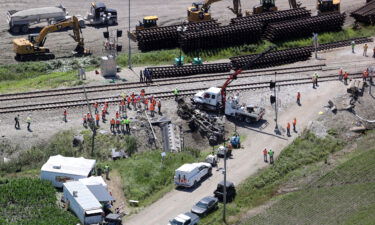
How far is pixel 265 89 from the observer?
266 ft

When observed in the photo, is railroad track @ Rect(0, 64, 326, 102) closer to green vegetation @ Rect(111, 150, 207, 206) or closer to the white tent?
green vegetation @ Rect(111, 150, 207, 206)

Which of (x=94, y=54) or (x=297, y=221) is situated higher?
(x=94, y=54)

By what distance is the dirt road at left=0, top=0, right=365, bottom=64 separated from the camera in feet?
315

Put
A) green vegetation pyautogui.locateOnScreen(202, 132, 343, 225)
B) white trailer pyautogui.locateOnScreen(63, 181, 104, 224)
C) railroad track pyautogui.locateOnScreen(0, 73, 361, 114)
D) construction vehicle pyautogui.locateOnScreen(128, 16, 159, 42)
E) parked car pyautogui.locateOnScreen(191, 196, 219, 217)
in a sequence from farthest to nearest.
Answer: construction vehicle pyautogui.locateOnScreen(128, 16, 159, 42) < railroad track pyautogui.locateOnScreen(0, 73, 361, 114) < green vegetation pyautogui.locateOnScreen(202, 132, 343, 225) < parked car pyautogui.locateOnScreen(191, 196, 219, 217) < white trailer pyautogui.locateOnScreen(63, 181, 104, 224)

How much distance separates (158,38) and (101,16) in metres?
10.5

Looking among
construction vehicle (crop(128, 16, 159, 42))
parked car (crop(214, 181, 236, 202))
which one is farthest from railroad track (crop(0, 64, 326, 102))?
parked car (crop(214, 181, 236, 202))

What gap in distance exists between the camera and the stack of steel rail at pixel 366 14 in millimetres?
99625

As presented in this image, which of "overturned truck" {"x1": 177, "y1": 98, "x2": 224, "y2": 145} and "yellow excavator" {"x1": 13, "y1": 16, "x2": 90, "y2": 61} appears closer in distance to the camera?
"overturned truck" {"x1": 177, "y1": 98, "x2": 224, "y2": 145}

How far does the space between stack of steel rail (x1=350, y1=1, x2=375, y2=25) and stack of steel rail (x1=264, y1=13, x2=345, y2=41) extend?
2.50 meters

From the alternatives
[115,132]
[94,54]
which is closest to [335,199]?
[115,132]

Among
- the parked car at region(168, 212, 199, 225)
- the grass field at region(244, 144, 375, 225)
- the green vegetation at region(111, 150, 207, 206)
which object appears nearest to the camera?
the parked car at region(168, 212, 199, 225)

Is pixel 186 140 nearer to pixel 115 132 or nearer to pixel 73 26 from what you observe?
pixel 115 132

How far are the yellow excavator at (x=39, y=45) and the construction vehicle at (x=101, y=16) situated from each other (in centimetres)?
617

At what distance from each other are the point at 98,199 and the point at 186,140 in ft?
46.2
